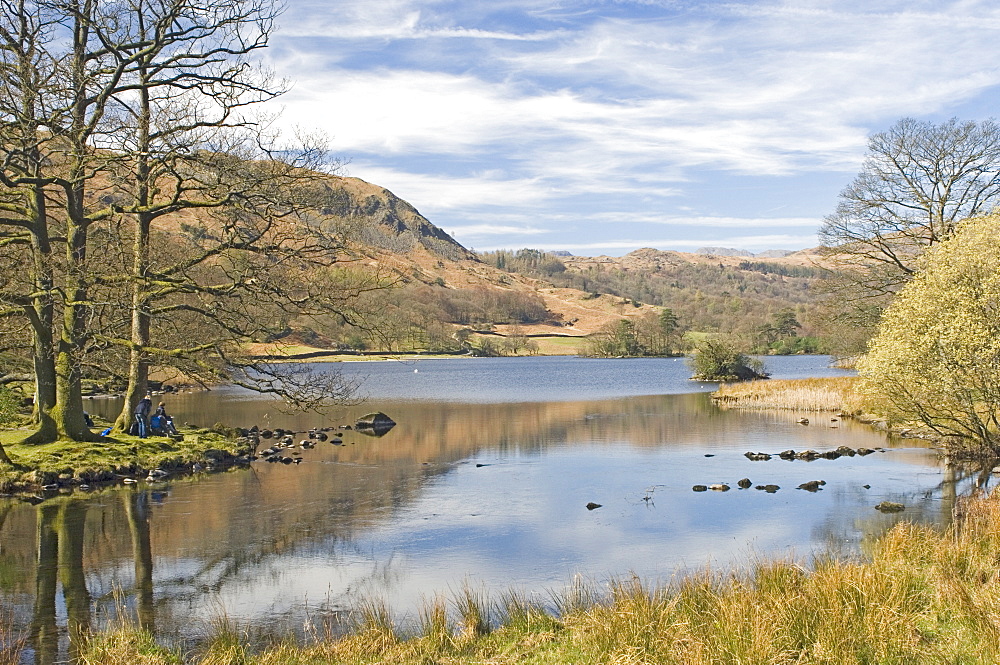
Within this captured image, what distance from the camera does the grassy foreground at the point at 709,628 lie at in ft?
26.6

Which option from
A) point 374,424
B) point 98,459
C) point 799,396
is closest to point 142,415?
A: point 98,459

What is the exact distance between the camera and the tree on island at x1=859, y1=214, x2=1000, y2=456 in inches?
755

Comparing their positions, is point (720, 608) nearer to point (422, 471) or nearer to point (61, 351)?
point (422, 471)

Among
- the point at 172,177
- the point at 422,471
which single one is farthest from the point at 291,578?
the point at 172,177

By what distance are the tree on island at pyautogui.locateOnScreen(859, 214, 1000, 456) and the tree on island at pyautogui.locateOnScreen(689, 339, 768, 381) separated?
4574cm

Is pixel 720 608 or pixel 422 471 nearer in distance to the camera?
pixel 720 608

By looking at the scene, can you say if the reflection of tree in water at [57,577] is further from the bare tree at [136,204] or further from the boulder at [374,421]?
the boulder at [374,421]

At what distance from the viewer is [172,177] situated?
75.5 ft

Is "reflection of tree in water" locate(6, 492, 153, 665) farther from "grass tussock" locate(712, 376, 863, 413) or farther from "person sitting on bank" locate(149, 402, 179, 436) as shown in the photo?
"grass tussock" locate(712, 376, 863, 413)

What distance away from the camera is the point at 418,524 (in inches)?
690

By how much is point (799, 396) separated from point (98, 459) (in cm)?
3501

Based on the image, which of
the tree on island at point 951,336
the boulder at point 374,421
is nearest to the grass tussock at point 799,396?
the tree on island at point 951,336

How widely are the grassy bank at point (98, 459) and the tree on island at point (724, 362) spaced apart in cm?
4782

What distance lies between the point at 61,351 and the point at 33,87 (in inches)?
287
